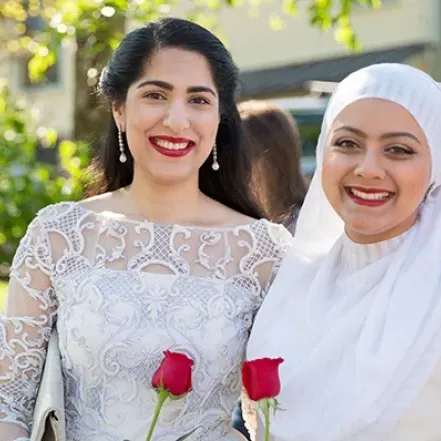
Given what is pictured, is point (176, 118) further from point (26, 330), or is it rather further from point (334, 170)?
point (26, 330)

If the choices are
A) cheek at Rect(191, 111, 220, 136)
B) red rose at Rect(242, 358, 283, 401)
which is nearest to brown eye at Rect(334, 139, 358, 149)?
cheek at Rect(191, 111, 220, 136)

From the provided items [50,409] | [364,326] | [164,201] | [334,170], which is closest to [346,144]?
[334,170]

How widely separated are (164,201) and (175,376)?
1153 mm

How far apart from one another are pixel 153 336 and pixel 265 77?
16398 mm

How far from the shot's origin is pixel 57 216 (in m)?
3.97

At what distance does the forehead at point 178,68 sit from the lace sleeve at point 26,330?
2.30ft

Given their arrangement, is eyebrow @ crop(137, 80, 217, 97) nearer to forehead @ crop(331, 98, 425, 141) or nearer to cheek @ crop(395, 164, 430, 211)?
forehead @ crop(331, 98, 425, 141)

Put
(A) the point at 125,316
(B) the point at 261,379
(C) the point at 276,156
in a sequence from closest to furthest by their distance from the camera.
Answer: (B) the point at 261,379 < (A) the point at 125,316 < (C) the point at 276,156

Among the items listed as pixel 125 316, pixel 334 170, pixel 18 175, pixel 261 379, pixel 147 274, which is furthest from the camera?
pixel 18 175

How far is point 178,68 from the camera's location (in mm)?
3924

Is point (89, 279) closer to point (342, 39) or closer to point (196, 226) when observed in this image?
point (196, 226)

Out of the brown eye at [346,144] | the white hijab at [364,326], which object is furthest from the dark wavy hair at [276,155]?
the brown eye at [346,144]

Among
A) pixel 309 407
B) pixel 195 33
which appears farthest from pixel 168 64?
pixel 309 407

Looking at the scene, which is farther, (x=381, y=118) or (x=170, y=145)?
(x=170, y=145)
